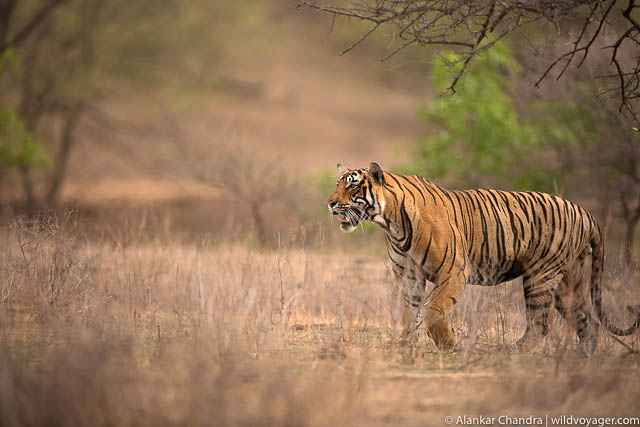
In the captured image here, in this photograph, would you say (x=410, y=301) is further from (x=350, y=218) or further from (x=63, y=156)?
(x=63, y=156)

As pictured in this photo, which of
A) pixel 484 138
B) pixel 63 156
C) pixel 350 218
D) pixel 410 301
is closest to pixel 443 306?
pixel 410 301

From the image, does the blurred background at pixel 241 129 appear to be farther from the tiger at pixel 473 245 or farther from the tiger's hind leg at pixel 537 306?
the tiger's hind leg at pixel 537 306

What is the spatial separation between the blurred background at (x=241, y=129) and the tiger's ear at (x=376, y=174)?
65cm

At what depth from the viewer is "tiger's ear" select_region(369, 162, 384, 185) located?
6.21m

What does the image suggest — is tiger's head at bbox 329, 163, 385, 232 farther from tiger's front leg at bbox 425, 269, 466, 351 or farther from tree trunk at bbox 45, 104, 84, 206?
tree trunk at bbox 45, 104, 84, 206

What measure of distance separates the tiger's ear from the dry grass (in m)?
1.07

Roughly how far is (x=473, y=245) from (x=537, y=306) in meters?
0.71

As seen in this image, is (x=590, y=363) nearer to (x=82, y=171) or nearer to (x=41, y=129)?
(x=41, y=129)

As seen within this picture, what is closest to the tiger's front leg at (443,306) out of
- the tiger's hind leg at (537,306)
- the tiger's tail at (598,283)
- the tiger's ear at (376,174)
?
the tiger's hind leg at (537,306)

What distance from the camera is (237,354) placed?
17.6ft

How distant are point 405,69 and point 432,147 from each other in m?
26.5

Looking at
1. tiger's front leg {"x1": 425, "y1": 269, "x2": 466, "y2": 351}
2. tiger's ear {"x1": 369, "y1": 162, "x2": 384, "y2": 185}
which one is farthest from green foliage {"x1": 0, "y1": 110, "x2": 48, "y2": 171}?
tiger's front leg {"x1": 425, "y1": 269, "x2": 466, "y2": 351}

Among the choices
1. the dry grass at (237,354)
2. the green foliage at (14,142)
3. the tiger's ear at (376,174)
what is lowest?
the dry grass at (237,354)

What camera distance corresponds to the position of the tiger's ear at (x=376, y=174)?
621 centimetres
